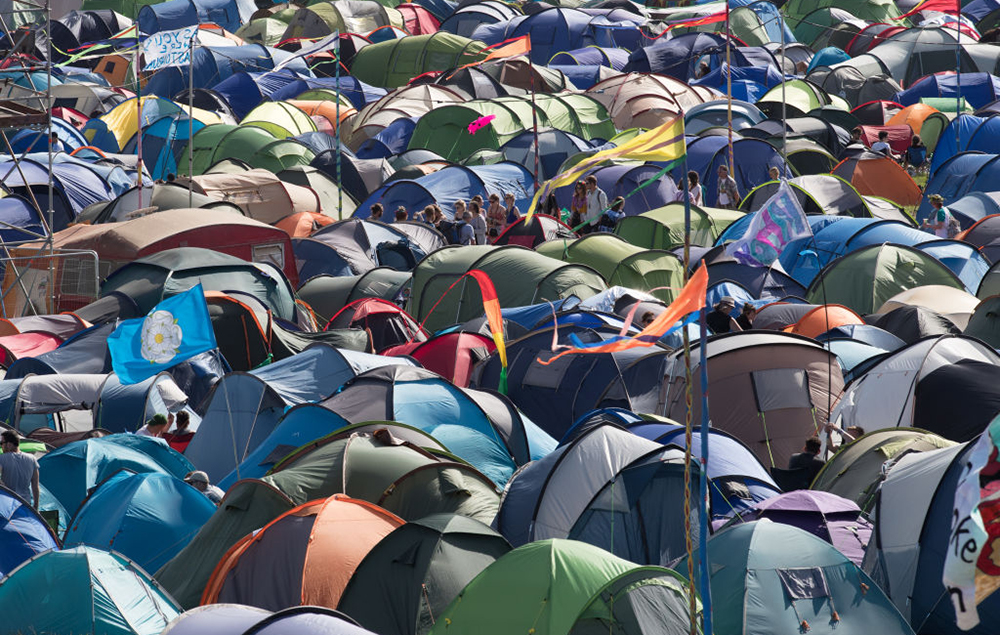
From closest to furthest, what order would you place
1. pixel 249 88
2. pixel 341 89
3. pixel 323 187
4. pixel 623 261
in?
pixel 623 261 < pixel 323 187 < pixel 341 89 < pixel 249 88

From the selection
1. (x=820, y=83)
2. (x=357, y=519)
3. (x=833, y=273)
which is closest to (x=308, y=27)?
(x=820, y=83)

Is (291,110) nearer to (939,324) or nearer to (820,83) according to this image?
(820,83)

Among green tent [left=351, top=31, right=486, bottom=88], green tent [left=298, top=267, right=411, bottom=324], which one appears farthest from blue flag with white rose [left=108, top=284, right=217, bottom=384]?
green tent [left=351, top=31, right=486, bottom=88]

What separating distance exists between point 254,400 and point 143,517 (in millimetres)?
2976

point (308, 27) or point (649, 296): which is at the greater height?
point (649, 296)

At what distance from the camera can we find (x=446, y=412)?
1434 centimetres

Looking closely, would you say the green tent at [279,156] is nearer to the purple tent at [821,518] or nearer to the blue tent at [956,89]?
the blue tent at [956,89]

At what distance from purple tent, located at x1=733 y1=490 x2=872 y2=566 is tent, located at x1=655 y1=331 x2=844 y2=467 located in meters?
3.17

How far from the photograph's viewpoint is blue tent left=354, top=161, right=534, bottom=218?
2556cm

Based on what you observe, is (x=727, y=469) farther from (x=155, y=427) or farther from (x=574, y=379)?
(x=155, y=427)

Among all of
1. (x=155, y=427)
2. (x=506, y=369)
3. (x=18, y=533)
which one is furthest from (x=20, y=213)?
(x=18, y=533)

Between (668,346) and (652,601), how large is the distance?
6955 mm

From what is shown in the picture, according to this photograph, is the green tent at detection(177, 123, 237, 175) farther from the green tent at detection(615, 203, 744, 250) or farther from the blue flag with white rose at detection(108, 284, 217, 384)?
the blue flag with white rose at detection(108, 284, 217, 384)

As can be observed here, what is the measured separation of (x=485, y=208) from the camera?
2547cm
